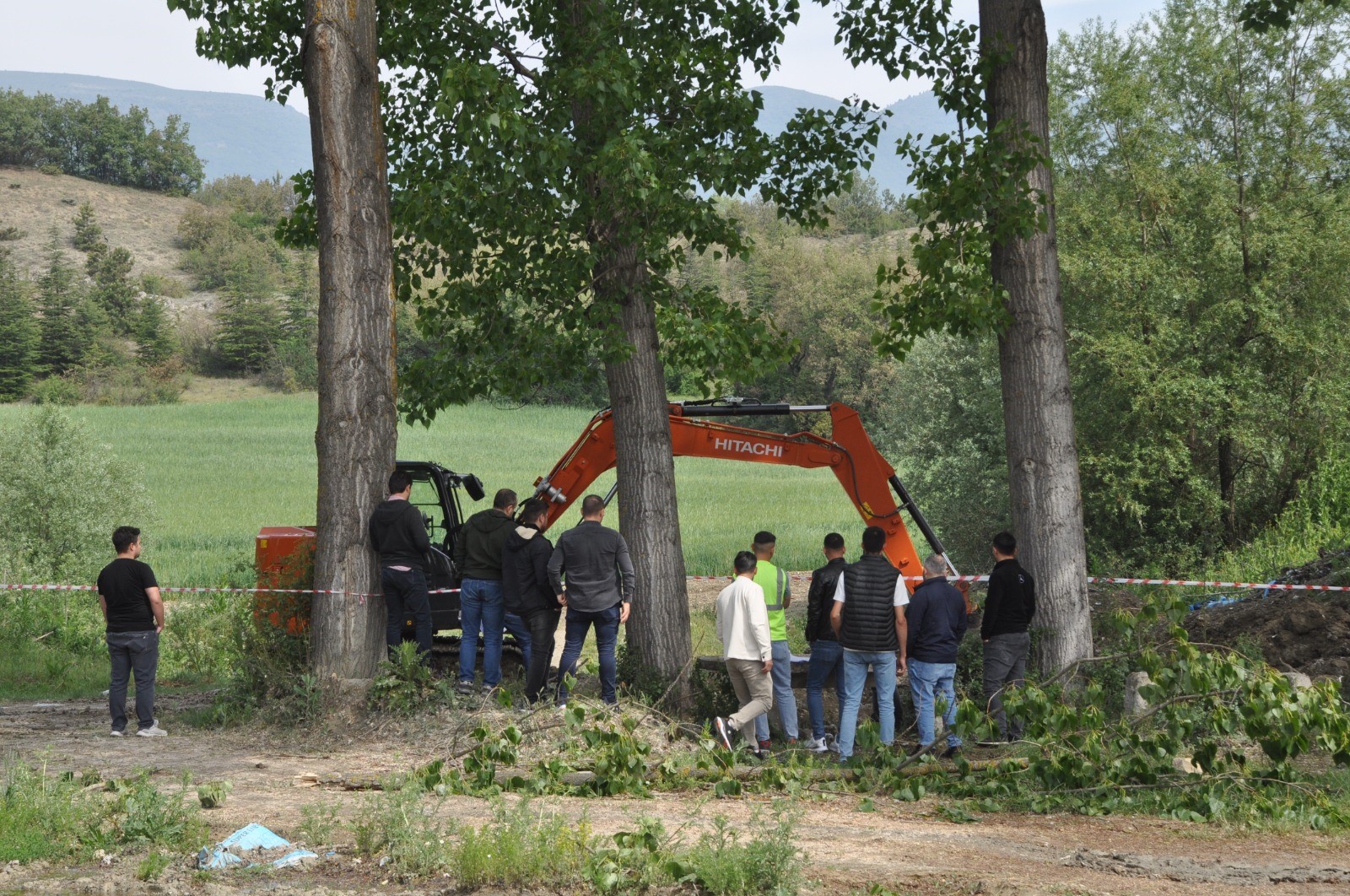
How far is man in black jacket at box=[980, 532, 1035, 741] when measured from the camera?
1068cm

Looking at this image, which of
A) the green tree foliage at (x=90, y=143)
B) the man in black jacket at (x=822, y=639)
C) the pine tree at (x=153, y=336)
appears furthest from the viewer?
the green tree foliage at (x=90, y=143)

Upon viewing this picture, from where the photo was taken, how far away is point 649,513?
12.0 metres

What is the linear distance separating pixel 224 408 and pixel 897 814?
6972cm

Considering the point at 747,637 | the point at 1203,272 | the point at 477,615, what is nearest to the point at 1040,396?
the point at 747,637

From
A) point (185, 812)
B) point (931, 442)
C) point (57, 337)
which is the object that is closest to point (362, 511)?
point (185, 812)

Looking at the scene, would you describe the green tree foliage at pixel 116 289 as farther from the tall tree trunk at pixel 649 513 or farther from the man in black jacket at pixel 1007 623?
the man in black jacket at pixel 1007 623

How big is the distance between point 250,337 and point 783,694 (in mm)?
84804

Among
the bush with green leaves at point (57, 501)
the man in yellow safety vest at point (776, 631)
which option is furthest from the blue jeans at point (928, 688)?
the bush with green leaves at point (57, 501)

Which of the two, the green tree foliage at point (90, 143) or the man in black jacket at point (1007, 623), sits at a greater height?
the green tree foliage at point (90, 143)

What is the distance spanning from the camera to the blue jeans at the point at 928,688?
10.4 m

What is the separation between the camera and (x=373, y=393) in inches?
420

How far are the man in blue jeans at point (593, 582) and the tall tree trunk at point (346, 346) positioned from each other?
1.53 metres

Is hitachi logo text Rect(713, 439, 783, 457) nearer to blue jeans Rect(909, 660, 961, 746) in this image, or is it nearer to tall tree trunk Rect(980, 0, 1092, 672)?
tall tree trunk Rect(980, 0, 1092, 672)

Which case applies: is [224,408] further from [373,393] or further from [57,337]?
[373,393]
